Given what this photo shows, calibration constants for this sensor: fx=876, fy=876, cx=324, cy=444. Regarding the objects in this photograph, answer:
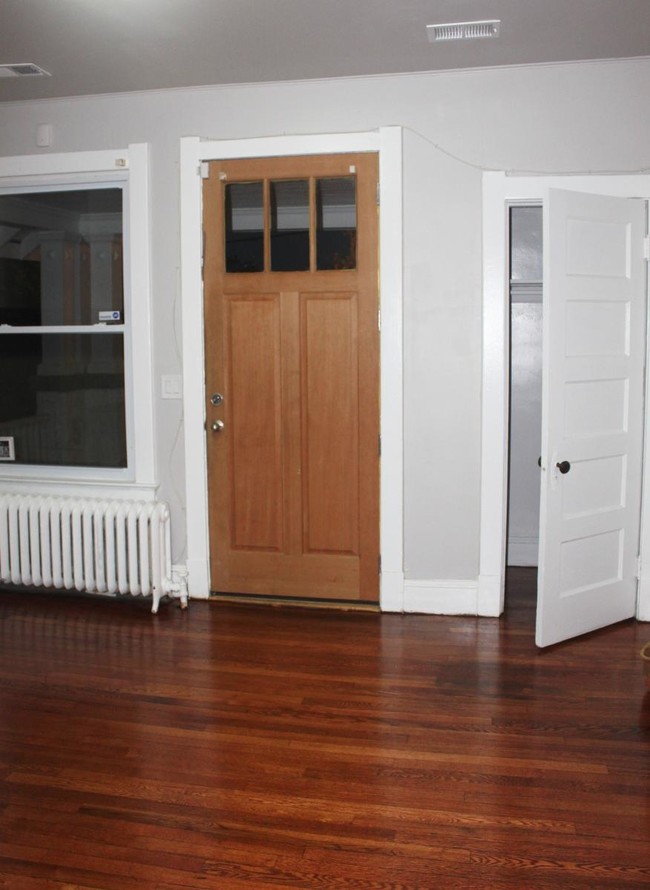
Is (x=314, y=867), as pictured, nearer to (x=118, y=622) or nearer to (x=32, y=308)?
(x=118, y=622)

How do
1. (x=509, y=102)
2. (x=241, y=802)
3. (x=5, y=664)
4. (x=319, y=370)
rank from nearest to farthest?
(x=241, y=802)
(x=5, y=664)
(x=509, y=102)
(x=319, y=370)

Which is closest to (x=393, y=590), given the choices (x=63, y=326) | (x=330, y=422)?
(x=330, y=422)

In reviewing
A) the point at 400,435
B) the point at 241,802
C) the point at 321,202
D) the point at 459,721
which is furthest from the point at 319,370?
the point at 241,802

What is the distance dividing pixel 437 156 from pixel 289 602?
2.45 metres

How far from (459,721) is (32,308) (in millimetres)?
3311

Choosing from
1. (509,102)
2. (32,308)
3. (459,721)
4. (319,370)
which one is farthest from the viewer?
(32,308)

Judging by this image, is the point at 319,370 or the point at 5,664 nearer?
the point at 5,664

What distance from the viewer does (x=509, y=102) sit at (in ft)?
14.2

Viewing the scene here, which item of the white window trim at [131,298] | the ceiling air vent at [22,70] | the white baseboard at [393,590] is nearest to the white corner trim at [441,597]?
the white baseboard at [393,590]

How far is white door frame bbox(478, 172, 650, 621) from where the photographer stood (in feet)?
14.2

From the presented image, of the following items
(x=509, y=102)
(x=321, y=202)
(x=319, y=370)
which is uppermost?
(x=509, y=102)

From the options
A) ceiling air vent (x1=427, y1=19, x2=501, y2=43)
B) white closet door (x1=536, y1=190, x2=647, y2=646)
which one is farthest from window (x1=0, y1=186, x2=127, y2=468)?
white closet door (x1=536, y1=190, x2=647, y2=646)

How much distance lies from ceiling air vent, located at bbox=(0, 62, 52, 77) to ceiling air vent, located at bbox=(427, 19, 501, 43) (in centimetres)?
189

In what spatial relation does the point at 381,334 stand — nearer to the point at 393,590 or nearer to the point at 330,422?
the point at 330,422
